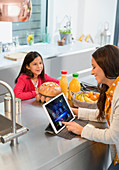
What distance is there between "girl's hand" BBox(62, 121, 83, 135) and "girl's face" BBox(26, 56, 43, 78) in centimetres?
76

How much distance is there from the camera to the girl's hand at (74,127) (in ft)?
4.60

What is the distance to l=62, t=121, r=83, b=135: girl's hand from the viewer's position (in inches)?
55.2

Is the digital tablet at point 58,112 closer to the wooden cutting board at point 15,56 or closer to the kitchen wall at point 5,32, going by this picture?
the wooden cutting board at point 15,56

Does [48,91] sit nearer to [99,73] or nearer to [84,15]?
[99,73]

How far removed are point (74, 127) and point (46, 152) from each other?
10.1 inches

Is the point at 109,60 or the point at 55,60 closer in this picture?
the point at 109,60

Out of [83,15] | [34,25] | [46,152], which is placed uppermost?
[83,15]

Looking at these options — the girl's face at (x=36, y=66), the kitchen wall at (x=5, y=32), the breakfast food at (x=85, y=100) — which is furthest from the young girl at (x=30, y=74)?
the kitchen wall at (x=5, y=32)

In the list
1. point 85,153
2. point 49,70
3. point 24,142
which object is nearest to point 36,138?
point 24,142

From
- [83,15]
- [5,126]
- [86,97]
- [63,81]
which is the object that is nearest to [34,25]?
[83,15]

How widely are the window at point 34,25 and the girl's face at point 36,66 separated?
148 cm

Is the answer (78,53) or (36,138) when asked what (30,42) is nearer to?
(78,53)

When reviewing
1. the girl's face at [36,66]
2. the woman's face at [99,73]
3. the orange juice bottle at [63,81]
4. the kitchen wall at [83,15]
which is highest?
the kitchen wall at [83,15]

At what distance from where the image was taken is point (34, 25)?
147 inches
